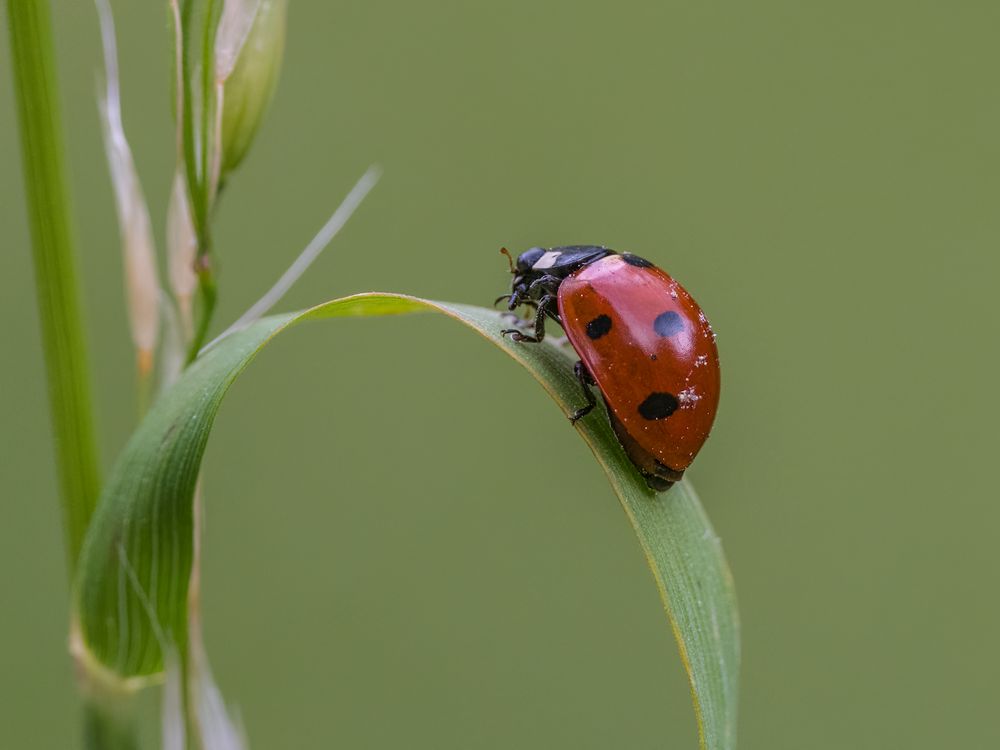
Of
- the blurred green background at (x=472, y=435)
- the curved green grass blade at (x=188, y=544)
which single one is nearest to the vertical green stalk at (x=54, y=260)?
the curved green grass blade at (x=188, y=544)

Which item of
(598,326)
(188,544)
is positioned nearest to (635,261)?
(598,326)

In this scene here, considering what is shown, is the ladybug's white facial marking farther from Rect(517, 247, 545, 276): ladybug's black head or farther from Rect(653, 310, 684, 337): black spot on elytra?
Rect(653, 310, 684, 337): black spot on elytra

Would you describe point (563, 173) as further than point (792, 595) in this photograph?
Yes

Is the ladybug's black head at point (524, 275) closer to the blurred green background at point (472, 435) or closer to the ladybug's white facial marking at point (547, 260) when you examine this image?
the ladybug's white facial marking at point (547, 260)

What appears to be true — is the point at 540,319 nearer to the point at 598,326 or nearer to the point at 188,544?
the point at 598,326

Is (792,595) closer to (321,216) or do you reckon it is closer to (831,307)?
(831,307)

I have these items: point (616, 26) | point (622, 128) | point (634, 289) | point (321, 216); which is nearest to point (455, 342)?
point (321, 216)

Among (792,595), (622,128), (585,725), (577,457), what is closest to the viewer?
(577,457)
